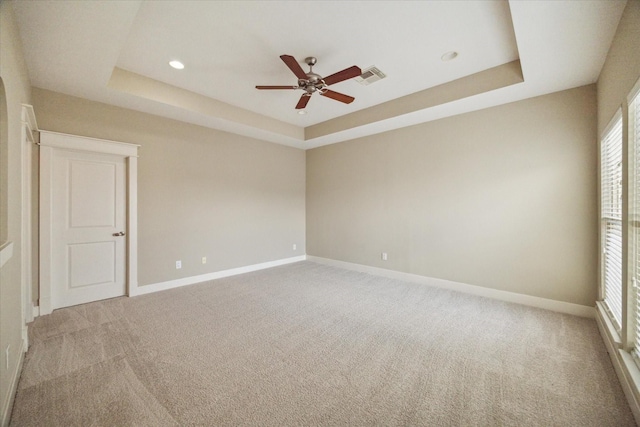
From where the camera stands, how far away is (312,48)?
8.95ft

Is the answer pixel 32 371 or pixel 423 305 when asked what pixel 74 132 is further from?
pixel 423 305

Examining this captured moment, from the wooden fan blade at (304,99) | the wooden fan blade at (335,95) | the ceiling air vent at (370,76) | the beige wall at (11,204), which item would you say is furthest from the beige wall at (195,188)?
the ceiling air vent at (370,76)

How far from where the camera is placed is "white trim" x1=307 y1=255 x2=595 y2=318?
3098 millimetres

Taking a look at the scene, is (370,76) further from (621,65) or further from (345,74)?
(621,65)

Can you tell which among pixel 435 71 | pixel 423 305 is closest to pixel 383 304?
pixel 423 305

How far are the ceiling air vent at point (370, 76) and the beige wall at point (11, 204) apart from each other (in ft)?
9.43

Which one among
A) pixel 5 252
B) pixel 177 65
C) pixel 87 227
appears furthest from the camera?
pixel 87 227

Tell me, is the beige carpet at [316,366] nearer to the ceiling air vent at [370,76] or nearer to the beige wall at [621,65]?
the beige wall at [621,65]

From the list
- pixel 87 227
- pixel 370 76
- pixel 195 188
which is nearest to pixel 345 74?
pixel 370 76

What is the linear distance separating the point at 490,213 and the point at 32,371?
5.14m

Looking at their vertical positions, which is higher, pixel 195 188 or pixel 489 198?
pixel 195 188

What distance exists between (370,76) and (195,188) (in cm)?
329

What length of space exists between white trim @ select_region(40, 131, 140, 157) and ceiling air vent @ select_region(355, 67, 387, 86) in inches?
131

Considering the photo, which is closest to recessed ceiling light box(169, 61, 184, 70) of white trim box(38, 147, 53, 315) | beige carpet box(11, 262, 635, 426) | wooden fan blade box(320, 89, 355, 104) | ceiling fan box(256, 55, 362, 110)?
ceiling fan box(256, 55, 362, 110)
